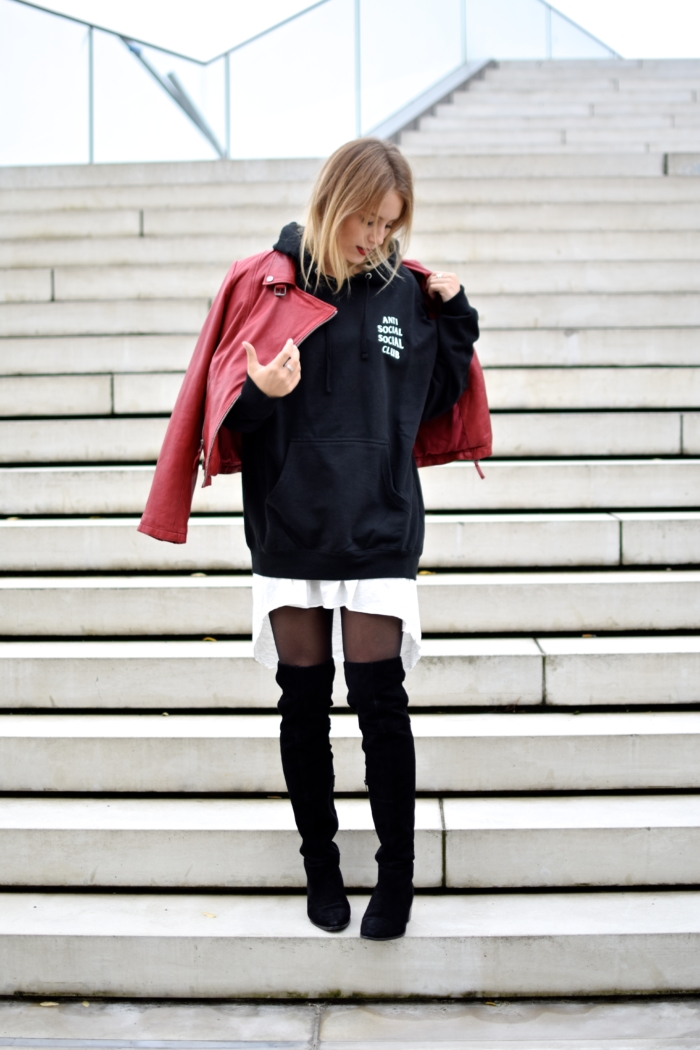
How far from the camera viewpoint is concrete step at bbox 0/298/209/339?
4.24 meters

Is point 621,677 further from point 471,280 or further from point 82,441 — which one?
point 471,280

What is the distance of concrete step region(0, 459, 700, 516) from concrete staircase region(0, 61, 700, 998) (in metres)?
0.01

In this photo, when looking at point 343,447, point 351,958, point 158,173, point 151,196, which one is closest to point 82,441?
point 343,447

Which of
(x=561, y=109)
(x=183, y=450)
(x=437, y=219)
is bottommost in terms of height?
(x=183, y=450)

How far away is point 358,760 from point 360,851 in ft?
0.97

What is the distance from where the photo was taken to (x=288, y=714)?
6.47ft

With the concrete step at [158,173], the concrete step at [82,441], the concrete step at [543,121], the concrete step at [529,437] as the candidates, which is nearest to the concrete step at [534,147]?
the concrete step at [543,121]

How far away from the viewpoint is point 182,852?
2.33m

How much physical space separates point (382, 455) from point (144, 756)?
1203mm

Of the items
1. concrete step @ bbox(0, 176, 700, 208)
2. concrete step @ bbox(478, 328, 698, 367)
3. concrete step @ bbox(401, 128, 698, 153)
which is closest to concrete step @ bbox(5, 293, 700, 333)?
concrete step @ bbox(478, 328, 698, 367)

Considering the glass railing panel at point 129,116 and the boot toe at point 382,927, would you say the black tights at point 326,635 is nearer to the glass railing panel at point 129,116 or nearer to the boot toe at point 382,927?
the boot toe at point 382,927

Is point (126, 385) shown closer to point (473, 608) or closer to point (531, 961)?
point (473, 608)

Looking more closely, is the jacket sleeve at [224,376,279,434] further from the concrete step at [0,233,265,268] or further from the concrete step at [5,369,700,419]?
the concrete step at [0,233,265,268]

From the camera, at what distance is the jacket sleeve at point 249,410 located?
1.75 m
